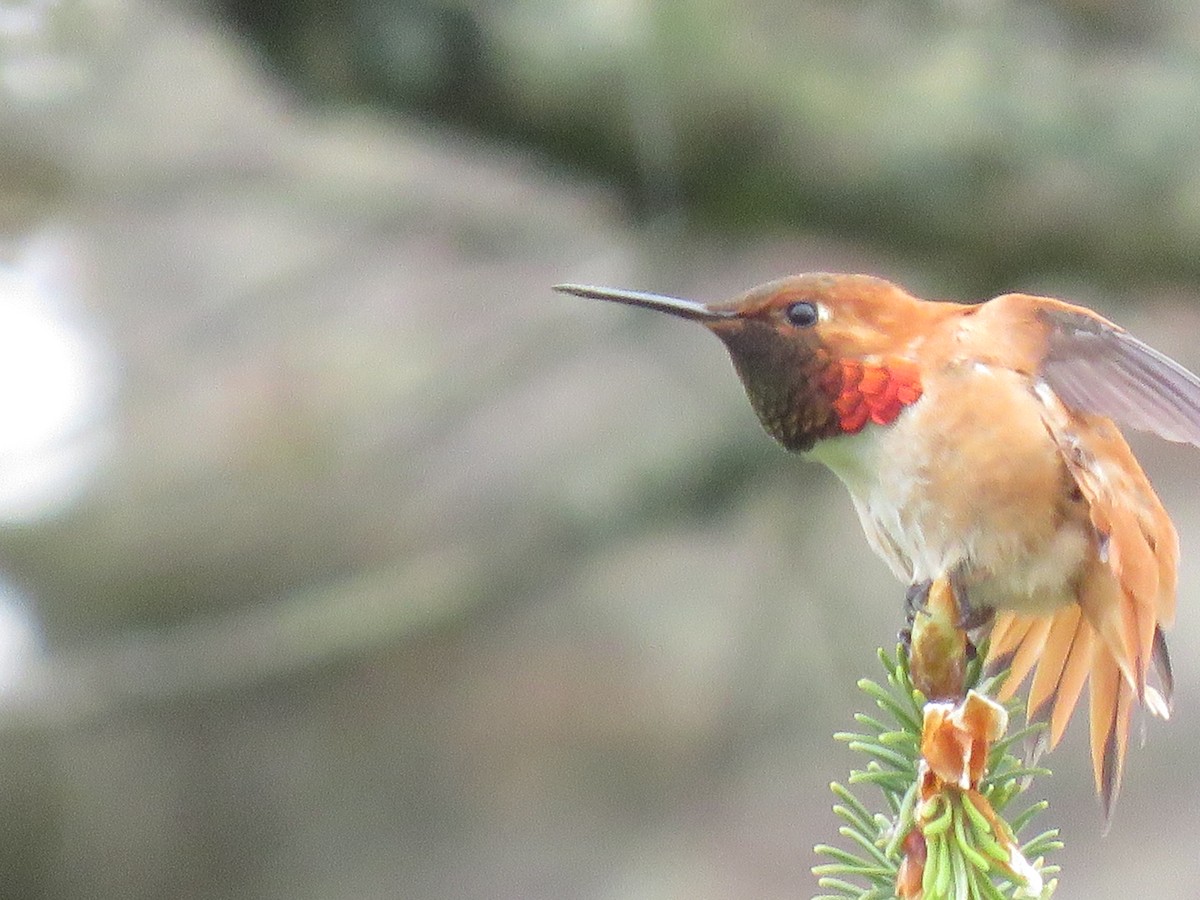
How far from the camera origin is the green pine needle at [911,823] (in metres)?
0.91

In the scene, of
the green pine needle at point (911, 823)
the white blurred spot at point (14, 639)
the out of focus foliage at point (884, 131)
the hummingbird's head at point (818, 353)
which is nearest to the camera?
the green pine needle at point (911, 823)

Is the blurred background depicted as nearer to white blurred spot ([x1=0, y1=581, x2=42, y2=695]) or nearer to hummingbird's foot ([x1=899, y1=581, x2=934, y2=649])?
white blurred spot ([x1=0, y1=581, x2=42, y2=695])

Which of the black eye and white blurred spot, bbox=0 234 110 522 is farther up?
the black eye

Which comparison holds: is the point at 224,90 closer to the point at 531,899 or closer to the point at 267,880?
the point at 267,880

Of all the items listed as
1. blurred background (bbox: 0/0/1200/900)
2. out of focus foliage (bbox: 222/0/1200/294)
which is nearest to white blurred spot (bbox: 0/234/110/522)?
blurred background (bbox: 0/0/1200/900)

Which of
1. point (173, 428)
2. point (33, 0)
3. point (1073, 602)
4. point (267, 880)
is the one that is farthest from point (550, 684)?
point (1073, 602)

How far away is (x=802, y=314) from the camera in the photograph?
1.21m

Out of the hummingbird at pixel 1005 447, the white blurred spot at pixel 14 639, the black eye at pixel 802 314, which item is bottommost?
the white blurred spot at pixel 14 639

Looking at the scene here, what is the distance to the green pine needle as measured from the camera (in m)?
0.91

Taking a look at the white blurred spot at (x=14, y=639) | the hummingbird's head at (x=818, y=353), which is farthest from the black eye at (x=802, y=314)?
the white blurred spot at (x=14, y=639)

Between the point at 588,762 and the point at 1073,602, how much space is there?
3.95 metres

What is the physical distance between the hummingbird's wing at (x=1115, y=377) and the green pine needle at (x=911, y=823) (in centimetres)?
24

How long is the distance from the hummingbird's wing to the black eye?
0.19m

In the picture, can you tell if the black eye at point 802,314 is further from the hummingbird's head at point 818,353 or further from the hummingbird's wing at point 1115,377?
the hummingbird's wing at point 1115,377
